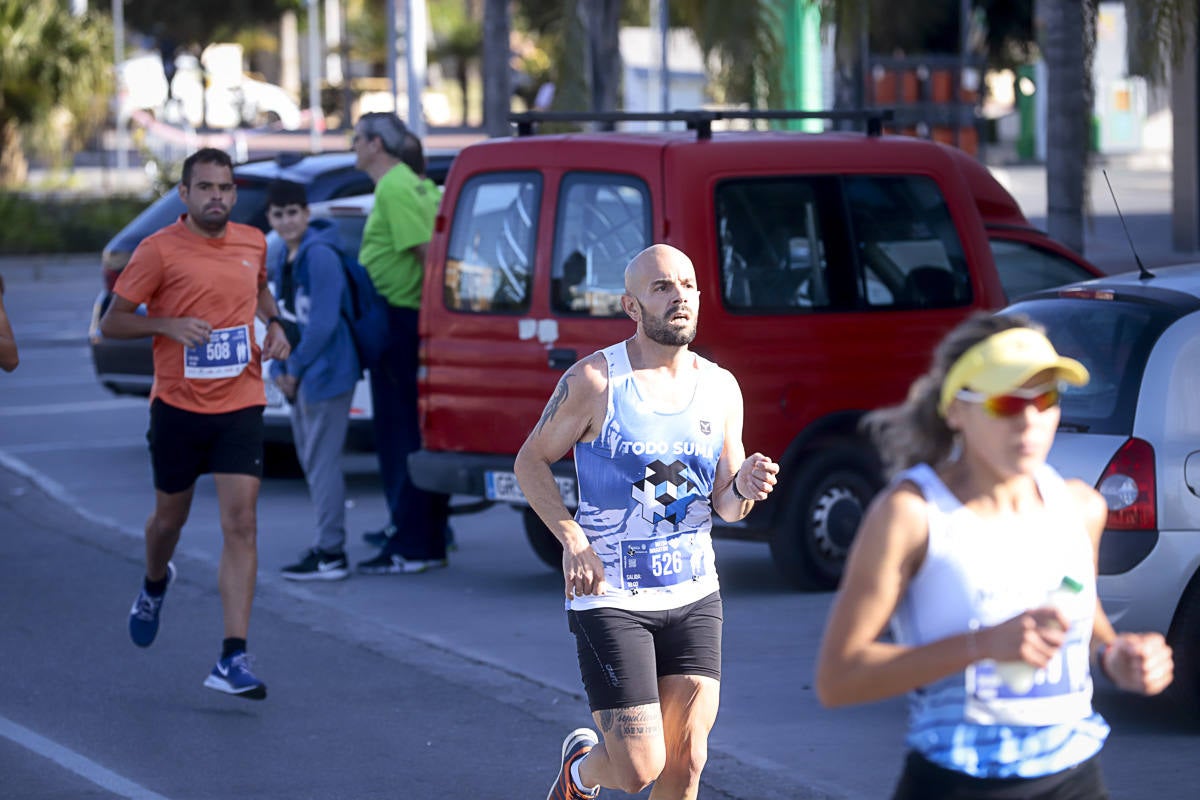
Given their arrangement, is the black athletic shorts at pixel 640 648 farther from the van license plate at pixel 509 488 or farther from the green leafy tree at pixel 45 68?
the green leafy tree at pixel 45 68

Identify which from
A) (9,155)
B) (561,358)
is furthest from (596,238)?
(9,155)

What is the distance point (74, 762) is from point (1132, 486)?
357cm

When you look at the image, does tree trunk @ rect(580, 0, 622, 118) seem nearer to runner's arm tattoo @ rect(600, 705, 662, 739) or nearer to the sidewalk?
the sidewalk

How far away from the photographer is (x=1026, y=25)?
5328 centimetres

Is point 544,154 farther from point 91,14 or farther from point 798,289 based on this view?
point 91,14

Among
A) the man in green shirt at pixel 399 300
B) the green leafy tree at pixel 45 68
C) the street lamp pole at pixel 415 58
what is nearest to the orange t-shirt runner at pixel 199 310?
the man in green shirt at pixel 399 300

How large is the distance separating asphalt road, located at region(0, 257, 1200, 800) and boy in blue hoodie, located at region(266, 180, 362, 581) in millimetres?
286

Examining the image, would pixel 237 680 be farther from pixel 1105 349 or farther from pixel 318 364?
pixel 1105 349

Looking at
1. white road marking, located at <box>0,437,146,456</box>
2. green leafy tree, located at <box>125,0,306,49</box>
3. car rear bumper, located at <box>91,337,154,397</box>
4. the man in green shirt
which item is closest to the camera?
the man in green shirt

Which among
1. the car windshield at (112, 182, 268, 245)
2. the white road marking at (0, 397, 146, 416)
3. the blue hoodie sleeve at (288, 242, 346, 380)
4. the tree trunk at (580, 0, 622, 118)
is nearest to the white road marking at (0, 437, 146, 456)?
the white road marking at (0, 397, 146, 416)

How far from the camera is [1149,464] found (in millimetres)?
6207

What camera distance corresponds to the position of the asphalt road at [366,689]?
6.16m

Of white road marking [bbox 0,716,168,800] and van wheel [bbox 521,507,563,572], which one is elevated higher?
van wheel [bbox 521,507,563,572]

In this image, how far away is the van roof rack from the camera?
8.50 meters
